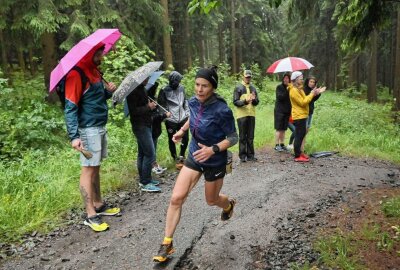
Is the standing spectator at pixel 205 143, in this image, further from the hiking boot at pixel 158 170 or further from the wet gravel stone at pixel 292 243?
the hiking boot at pixel 158 170

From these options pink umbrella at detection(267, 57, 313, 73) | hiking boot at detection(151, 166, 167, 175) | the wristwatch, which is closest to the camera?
the wristwatch

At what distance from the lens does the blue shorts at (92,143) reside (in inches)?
203

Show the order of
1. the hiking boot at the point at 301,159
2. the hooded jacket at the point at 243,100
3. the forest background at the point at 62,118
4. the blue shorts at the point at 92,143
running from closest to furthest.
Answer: the blue shorts at the point at 92,143 < the forest background at the point at 62,118 < the hooded jacket at the point at 243,100 < the hiking boot at the point at 301,159

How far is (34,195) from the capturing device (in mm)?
5938

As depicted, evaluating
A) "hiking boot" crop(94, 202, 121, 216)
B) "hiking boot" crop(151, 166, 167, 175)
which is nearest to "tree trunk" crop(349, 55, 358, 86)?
"hiking boot" crop(151, 166, 167, 175)

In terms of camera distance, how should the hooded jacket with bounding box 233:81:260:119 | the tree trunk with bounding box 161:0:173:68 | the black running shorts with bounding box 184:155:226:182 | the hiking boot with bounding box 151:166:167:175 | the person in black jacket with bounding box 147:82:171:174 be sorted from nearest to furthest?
the black running shorts with bounding box 184:155:226:182 < the person in black jacket with bounding box 147:82:171:174 < the hiking boot with bounding box 151:166:167:175 < the hooded jacket with bounding box 233:81:260:119 < the tree trunk with bounding box 161:0:173:68

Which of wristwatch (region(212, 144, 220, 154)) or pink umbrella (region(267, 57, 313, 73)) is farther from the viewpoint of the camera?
pink umbrella (region(267, 57, 313, 73))

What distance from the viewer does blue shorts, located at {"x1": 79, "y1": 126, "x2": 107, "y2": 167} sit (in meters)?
5.15

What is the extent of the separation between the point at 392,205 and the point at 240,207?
2.26 m

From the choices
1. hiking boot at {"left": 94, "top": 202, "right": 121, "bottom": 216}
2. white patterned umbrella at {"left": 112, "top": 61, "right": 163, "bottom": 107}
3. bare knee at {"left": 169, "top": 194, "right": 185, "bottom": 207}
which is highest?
white patterned umbrella at {"left": 112, "top": 61, "right": 163, "bottom": 107}

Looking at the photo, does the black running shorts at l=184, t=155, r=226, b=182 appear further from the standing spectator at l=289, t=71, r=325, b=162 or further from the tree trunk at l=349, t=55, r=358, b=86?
the tree trunk at l=349, t=55, r=358, b=86

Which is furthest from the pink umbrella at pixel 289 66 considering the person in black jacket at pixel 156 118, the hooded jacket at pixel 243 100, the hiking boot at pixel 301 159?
the person in black jacket at pixel 156 118

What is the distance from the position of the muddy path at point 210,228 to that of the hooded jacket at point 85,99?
1471 mm

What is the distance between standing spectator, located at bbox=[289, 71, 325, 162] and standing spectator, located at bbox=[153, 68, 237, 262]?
14.9 feet
